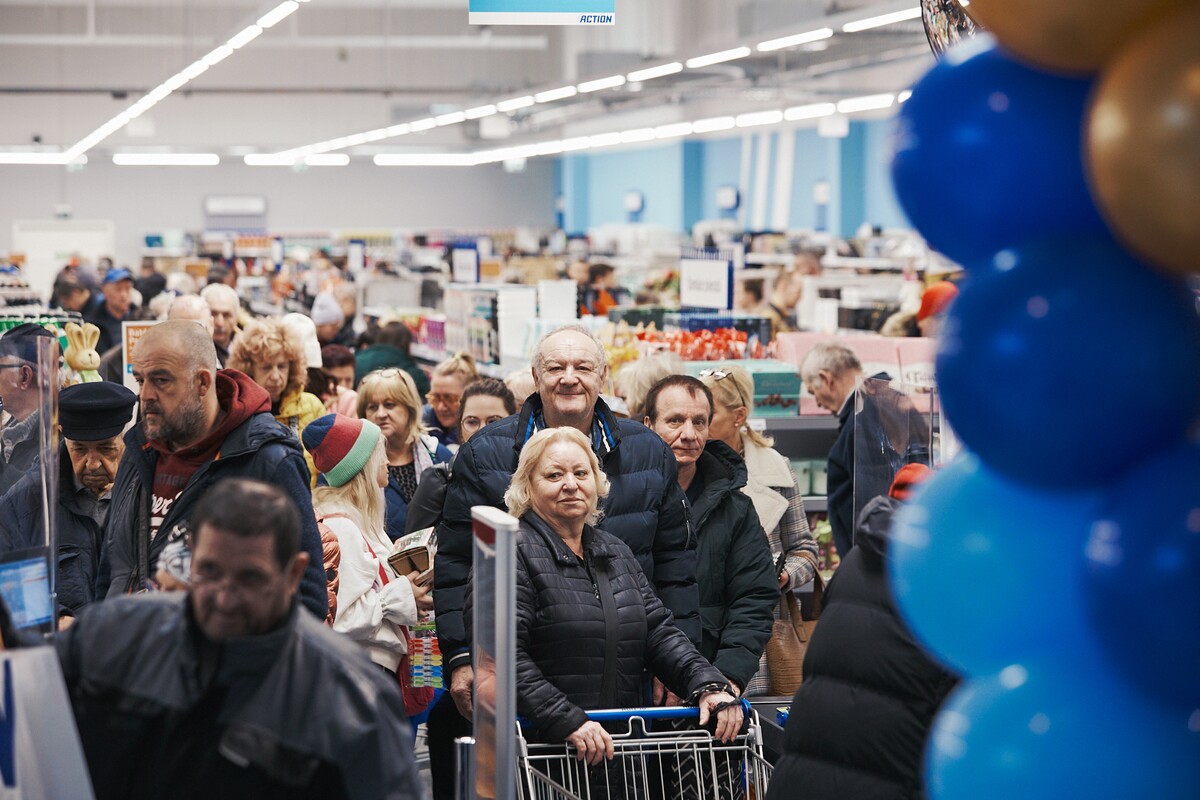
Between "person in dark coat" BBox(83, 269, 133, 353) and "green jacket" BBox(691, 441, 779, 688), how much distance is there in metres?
8.57

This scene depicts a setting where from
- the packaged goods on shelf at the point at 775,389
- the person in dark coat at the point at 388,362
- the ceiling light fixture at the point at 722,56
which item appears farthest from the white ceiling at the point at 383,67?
the packaged goods on shelf at the point at 775,389

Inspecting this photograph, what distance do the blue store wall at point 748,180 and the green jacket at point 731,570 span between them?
1893 cm

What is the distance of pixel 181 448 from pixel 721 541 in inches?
65.7

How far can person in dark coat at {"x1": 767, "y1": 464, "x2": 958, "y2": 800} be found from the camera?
275 cm

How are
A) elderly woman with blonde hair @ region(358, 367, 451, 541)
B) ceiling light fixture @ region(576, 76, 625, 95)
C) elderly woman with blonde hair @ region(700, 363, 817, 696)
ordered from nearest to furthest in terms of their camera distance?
1. elderly woman with blonde hair @ region(700, 363, 817, 696)
2. elderly woman with blonde hair @ region(358, 367, 451, 541)
3. ceiling light fixture @ region(576, 76, 625, 95)

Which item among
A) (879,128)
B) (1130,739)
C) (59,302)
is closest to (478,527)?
(1130,739)

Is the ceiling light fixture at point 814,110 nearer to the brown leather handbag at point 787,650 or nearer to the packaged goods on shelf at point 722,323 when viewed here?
the packaged goods on shelf at point 722,323

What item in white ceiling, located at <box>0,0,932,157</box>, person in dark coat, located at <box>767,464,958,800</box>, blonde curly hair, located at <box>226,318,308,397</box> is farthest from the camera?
white ceiling, located at <box>0,0,932,157</box>

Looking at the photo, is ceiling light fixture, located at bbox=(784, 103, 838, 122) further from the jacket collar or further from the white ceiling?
the jacket collar

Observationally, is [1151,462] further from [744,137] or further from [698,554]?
[744,137]

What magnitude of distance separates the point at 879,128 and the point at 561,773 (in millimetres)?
24460

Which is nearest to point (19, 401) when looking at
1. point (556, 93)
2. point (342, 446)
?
point (342, 446)

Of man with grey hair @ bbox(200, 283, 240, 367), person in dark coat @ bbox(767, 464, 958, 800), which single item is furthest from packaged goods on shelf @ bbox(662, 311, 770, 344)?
person in dark coat @ bbox(767, 464, 958, 800)

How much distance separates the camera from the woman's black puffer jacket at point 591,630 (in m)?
3.53
